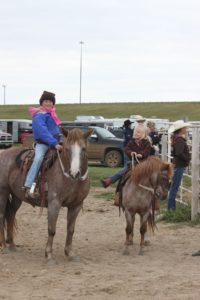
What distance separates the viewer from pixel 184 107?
72.4 m

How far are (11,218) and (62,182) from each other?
141 cm

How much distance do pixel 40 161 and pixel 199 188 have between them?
4115mm

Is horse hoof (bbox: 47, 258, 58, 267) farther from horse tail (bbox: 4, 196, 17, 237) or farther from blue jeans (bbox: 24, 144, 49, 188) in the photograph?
horse tail (bbox: 4, 196, 17, 237)

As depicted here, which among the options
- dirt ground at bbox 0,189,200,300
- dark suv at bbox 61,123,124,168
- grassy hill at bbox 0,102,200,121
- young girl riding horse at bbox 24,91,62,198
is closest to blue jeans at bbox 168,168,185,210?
dirt ground at bbox 0,189,200,300

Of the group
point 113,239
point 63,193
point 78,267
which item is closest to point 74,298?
point 78,267

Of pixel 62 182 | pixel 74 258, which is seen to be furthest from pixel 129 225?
pixel 62 182

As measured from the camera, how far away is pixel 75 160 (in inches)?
269

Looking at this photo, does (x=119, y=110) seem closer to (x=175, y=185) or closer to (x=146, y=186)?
(x=175, y=185)

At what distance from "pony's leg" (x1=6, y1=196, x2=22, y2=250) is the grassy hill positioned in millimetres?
56972

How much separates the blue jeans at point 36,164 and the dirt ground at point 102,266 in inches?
41.8

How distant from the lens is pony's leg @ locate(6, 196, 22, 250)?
8.01m

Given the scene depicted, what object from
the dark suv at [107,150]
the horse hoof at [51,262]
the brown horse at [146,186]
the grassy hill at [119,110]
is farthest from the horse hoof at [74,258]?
the grassy hill at [119,110]

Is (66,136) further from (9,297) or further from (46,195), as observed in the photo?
(9,297)

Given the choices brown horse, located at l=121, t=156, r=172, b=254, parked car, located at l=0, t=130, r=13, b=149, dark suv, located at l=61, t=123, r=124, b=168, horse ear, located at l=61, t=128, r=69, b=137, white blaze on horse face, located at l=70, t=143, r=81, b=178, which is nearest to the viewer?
white blaze on horse face, located at l=70, t=143, r=81, b=178
